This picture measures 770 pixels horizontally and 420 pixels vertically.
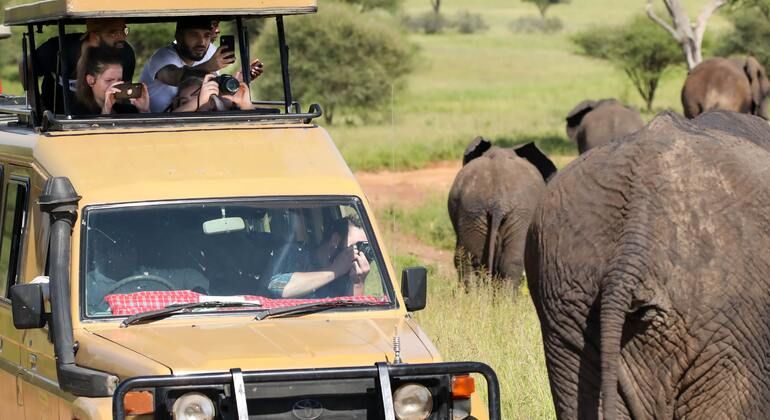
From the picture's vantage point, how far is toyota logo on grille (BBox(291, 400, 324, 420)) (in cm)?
517

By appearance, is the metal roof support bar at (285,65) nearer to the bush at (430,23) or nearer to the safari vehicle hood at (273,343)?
the safari vehicle hood at (273,343)

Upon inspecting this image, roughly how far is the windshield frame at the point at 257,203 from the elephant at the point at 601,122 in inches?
514

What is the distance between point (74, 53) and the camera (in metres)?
7.75

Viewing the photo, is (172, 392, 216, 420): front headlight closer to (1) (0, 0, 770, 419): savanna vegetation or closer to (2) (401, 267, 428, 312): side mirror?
(2) (401, 267, 428, 312): side mirror

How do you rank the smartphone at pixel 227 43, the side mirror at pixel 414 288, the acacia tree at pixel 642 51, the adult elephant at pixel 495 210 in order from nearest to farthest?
the side mirror at pixel 414 288 → the smartphone at pixel 227 43 → the adult elephant at pixel 495 210 → the acacia tree at pixel 642 51

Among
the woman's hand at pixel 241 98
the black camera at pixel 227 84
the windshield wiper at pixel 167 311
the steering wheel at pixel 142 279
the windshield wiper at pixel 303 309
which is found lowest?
the windshield wiper at pixel 303 309

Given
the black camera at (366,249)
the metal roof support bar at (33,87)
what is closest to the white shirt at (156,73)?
the metal roof support bar at (33,87)

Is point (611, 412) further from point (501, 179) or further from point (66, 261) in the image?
point (501, 179)

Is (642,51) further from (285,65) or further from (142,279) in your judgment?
(142,279)

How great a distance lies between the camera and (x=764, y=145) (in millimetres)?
6250

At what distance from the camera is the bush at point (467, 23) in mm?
71000

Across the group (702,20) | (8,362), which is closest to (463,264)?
(8,362)

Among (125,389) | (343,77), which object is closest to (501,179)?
(125,389)

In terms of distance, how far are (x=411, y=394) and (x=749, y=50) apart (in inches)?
1352
